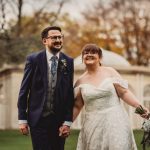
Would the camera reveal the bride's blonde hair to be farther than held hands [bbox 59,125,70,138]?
Yes

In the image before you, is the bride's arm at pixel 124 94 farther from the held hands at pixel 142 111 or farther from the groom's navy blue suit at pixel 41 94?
the groom's navy blue suit at pixel 41 94

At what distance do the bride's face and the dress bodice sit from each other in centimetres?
24

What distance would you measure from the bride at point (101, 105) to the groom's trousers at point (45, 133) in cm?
57

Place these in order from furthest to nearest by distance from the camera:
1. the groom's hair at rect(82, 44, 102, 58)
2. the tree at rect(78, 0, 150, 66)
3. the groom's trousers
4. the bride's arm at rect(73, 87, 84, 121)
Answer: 1. the tree at rect(78, 0, 150, 66)
2. the bride's arm at rect(73, 87, 84, 121)
3. the groom's hair at rect(82, 44, 102, 58)
4. the groom's trousers

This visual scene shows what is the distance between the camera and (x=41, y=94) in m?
6.26

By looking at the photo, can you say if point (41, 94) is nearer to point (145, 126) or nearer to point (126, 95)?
point (126, 95)

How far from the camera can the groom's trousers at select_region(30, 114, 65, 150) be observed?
620cm

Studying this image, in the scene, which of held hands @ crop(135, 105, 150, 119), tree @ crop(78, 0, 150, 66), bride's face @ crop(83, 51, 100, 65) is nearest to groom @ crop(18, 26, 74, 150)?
bride's face @ crop(83, 51, 100, 65)

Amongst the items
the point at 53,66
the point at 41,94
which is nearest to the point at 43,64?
the point at 53,66

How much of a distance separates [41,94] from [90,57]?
775mm

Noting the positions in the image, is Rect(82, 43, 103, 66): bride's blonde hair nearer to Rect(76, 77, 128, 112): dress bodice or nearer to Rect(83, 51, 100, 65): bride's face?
Rect(83, 51, 100, 65): bride's face

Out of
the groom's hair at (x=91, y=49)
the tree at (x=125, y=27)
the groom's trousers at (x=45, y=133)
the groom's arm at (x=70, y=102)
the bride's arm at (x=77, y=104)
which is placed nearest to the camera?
the groom's trousers at (x=45, y=133)

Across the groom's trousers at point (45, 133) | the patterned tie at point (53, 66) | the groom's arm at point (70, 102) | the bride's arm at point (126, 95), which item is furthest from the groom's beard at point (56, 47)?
the bride's arm at point (126, 95)

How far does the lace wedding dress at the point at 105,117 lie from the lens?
6727mm
